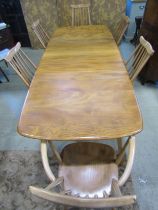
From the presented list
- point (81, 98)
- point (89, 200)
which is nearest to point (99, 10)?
point (81, 98)

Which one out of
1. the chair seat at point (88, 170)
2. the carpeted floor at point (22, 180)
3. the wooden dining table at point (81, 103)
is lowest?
the carpeted floor at point (22, 180)

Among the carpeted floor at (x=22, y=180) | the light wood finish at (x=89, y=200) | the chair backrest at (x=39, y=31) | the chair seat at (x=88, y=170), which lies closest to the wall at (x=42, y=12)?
the chair backrest at (x=39, y=31)

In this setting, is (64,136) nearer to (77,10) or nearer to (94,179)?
(94,179)

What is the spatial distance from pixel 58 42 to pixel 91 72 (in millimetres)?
784

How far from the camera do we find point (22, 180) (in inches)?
59.1

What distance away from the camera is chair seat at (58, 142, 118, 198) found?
1.00 m

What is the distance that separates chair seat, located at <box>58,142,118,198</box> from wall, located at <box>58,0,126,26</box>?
2.84m

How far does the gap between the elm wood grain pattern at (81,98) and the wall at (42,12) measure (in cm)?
195

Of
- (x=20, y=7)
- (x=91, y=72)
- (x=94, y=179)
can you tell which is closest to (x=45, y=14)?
(x=20, y=7)

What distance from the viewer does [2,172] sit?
62.1 inches

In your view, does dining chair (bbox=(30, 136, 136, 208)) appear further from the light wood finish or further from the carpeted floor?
the carpeted floor

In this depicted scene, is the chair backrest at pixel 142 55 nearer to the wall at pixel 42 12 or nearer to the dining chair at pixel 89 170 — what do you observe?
the dining chair at pixel 89 170

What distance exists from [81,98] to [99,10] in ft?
8.89

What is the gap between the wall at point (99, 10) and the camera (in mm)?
3100
